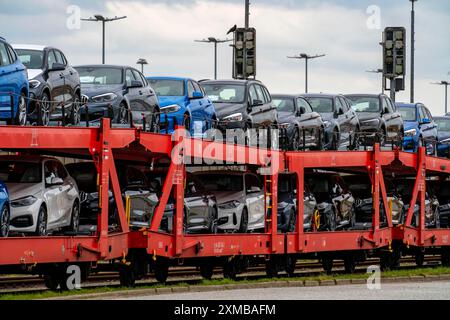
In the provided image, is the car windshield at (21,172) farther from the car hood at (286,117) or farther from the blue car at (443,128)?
the blue car at (443,128)

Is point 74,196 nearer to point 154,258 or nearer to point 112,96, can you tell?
point 154,258

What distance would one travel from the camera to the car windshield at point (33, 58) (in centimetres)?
2386

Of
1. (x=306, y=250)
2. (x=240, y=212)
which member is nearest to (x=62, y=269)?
(x=240, y=212)

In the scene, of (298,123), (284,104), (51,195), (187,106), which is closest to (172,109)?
(187,106)

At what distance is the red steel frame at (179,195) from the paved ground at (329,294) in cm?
145

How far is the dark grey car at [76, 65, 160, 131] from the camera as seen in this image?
84.2 feet

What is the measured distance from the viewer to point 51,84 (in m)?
23.8

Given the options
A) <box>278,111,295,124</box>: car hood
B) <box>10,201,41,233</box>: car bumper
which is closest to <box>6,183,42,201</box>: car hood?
<box>10,201,41,233</box>: car bumper

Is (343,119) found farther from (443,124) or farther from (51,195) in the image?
(51,195)

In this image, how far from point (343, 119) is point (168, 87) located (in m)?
6.82

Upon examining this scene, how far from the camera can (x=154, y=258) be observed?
23.6 m

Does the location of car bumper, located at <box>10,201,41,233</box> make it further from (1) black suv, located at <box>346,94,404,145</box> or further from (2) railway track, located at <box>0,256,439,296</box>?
(1) black suv, located at <box>346,94,404,145</box>
